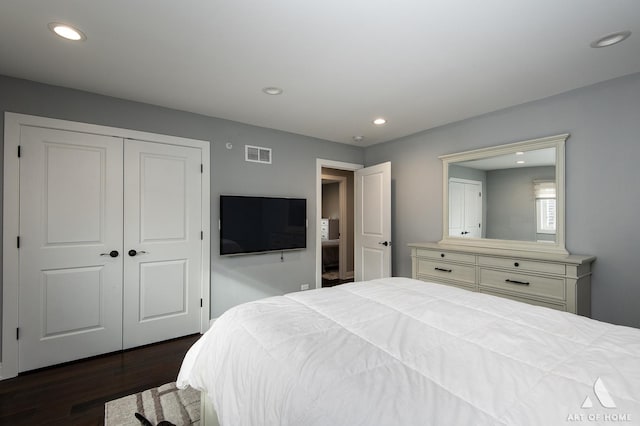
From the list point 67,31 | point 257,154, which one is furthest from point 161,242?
point 67,31

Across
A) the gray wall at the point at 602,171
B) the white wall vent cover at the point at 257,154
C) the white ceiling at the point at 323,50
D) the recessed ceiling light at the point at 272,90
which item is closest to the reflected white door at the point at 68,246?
the white ceiling at the point at 323,50

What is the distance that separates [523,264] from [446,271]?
770mm

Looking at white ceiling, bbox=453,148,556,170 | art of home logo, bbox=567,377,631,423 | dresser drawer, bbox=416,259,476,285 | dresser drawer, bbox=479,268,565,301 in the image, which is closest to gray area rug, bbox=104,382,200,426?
art of home logo, bbox=567,377,631,423

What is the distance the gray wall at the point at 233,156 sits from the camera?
8.40 feet

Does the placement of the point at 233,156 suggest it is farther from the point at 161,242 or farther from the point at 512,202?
the point at 512,202

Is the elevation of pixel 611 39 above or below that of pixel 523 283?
above

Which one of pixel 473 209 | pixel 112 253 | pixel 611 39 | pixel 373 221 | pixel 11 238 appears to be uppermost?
pixel 611 39

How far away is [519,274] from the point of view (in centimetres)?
266

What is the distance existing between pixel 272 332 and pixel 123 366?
2.19m

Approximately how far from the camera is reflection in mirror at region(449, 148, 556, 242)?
9.40 ft

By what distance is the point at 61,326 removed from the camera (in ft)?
8.45

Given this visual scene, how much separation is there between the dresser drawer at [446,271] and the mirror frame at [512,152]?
42 centimetres

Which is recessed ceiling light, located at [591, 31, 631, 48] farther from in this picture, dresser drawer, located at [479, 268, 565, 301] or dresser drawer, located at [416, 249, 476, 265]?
dresser drawer, located at [416, 249, 476, 265]

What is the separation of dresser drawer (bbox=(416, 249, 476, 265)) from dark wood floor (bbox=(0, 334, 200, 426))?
2816 millimetres
